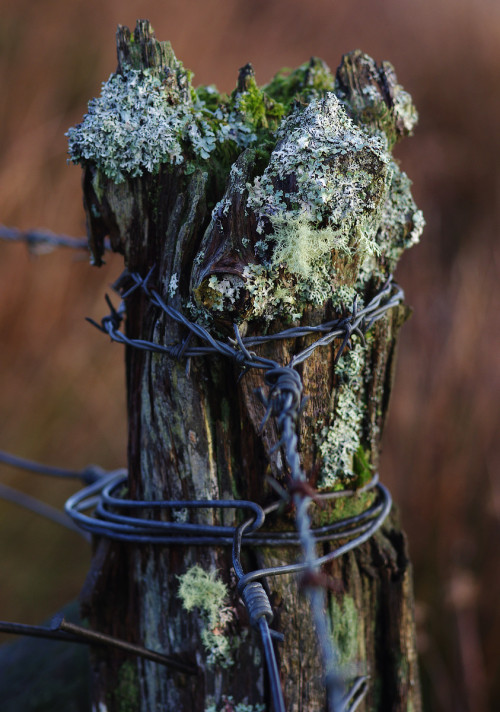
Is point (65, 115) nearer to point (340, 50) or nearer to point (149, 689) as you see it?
point (340, 50)

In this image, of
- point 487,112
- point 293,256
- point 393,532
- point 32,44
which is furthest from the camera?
point 487,112

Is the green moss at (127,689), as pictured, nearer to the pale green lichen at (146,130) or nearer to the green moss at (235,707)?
the green moss at (235,707)

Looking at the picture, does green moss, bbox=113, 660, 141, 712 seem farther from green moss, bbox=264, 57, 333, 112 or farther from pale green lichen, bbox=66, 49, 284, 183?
green moss, bbox=264, 57, 333, 112

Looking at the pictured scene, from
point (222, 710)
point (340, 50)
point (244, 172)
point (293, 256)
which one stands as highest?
point (340, 50)

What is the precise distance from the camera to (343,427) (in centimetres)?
75

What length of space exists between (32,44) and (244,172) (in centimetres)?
275

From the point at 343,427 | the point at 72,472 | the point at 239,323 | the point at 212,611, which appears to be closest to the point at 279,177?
the point at 239,323

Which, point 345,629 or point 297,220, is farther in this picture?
point 345,629

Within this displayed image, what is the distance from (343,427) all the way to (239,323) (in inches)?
8.5

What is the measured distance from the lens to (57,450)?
2924mm

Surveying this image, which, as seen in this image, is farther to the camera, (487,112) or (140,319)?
(487,112)

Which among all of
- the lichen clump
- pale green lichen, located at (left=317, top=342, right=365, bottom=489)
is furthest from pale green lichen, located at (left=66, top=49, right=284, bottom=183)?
pale green lichen, located at (left=317, top=342, right=365, bottom=489)

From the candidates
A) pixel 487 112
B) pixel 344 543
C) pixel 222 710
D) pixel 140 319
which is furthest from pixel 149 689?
pixel 487 112

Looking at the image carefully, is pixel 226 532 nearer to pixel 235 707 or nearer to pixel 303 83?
pixel 235 707
